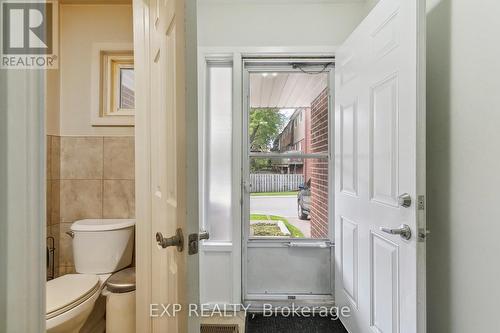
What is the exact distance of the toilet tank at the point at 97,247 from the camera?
1.71 m

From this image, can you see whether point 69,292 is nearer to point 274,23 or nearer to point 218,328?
point 218,328

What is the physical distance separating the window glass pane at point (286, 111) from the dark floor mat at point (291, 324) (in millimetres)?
1306

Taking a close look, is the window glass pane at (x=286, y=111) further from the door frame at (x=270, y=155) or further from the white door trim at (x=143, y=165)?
the white door trim at (x=143, y=165)

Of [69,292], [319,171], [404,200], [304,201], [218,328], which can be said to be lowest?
[218,328]

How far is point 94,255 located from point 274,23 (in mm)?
2135

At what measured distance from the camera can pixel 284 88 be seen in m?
2.16

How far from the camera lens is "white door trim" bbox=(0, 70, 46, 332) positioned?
418 mm

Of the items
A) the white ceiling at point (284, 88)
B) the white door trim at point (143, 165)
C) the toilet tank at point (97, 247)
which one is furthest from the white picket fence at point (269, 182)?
the toilet tank at point (97, 247)

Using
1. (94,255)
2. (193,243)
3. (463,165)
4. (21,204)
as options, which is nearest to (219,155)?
(94,255)

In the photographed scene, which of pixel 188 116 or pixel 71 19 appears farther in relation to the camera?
pixel 71 19

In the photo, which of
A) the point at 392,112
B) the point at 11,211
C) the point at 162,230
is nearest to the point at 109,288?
the point at 162,230

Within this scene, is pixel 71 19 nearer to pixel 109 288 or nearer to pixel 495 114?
pixel 109 288

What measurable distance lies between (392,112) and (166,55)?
1056 millimetres

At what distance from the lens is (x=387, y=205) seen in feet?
4.12
